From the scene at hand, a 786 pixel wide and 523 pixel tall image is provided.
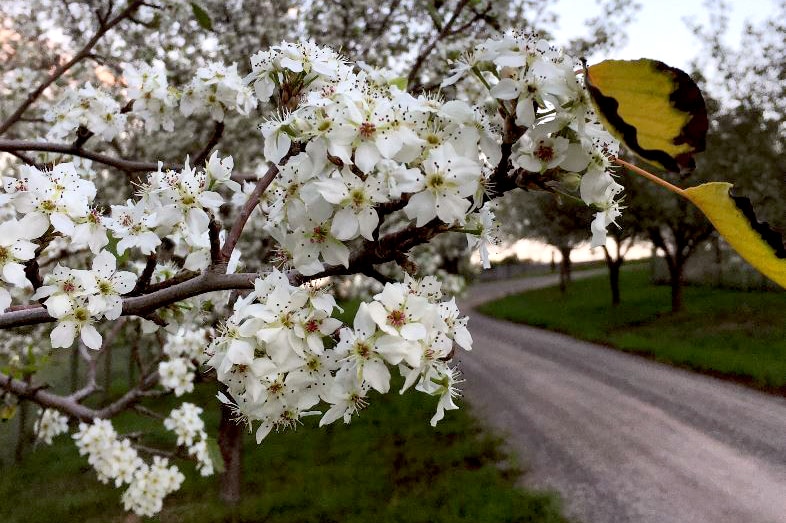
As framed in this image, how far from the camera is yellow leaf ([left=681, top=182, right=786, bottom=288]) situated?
30.6 inches

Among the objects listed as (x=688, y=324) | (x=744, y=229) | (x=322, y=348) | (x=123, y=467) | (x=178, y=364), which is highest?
(x=744, y=229)

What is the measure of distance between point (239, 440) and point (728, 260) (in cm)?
1569

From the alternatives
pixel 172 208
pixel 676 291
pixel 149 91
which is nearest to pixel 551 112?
pixel 172 208

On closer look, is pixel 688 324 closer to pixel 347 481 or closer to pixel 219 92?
pixel 347 481

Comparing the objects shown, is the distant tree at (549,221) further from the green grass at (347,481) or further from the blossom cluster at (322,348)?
the blossom cluster at (322,348)

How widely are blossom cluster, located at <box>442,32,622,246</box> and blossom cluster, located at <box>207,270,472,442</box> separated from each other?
14.6 inches

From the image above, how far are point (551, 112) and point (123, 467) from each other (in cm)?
492

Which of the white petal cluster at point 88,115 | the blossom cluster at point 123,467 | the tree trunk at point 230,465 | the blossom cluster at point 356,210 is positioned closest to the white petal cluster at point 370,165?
the blossom cluster at point 356,210

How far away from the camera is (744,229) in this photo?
31.6 inches

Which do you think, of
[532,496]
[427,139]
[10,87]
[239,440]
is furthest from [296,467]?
[427,139]

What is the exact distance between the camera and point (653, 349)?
12531mm

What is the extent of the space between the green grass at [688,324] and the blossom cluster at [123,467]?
6925mm

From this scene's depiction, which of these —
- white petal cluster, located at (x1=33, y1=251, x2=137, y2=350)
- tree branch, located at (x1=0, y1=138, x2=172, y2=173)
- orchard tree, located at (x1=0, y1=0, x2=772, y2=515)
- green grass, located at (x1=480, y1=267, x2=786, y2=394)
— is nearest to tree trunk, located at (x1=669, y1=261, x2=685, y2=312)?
green grass, located at (x1=480, y1=267, x2=786, y2=394)

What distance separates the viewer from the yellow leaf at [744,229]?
78cm
